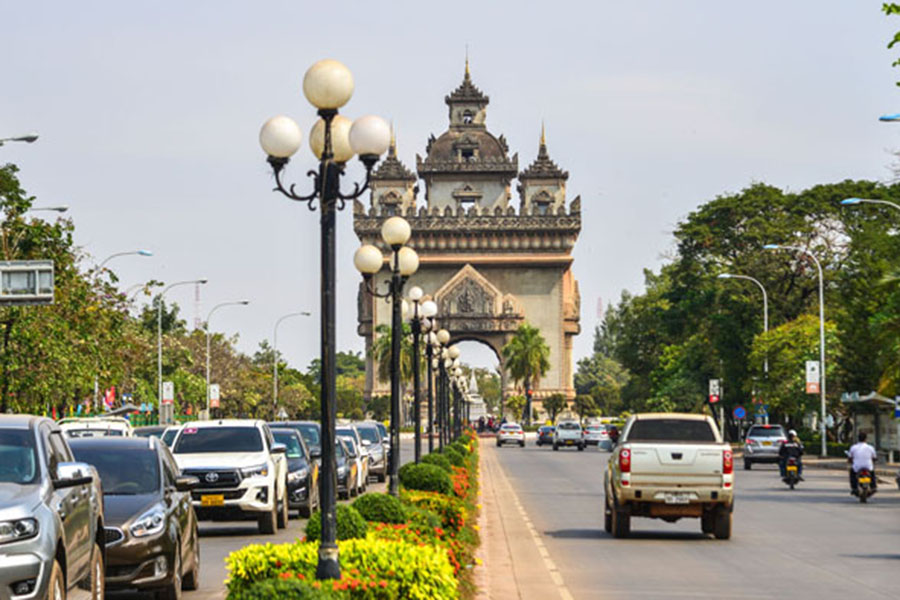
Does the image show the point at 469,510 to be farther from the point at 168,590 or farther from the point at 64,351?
the point at 64,351

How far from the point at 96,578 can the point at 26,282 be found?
25419 millimetres

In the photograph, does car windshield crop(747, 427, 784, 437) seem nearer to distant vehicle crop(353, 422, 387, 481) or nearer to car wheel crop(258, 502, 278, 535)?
distant vehicle crop(353, 422, 387, 481)

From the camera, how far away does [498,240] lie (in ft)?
425

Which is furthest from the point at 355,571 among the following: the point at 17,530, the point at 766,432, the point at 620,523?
the point at 766,432

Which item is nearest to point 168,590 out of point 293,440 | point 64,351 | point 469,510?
point 469,510

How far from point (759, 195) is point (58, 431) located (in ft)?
244

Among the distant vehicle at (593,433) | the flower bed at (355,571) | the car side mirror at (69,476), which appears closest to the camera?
the flower bed at (355,571)

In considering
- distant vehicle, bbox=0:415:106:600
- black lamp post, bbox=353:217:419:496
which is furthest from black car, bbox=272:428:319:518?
distant vehicle, bbox=0:415:106:600

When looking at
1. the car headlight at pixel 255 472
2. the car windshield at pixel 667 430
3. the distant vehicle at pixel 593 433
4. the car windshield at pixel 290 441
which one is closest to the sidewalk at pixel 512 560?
the car windshield at pixel 667 430

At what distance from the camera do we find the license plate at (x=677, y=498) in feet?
76.2

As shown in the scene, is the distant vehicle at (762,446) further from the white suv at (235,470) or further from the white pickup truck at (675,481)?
the white suv at (235,470)

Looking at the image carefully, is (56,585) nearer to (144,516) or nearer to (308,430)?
(144,516)

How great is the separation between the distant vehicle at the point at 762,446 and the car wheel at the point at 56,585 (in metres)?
50.3

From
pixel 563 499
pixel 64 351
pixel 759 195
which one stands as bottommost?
pixel 563 499
